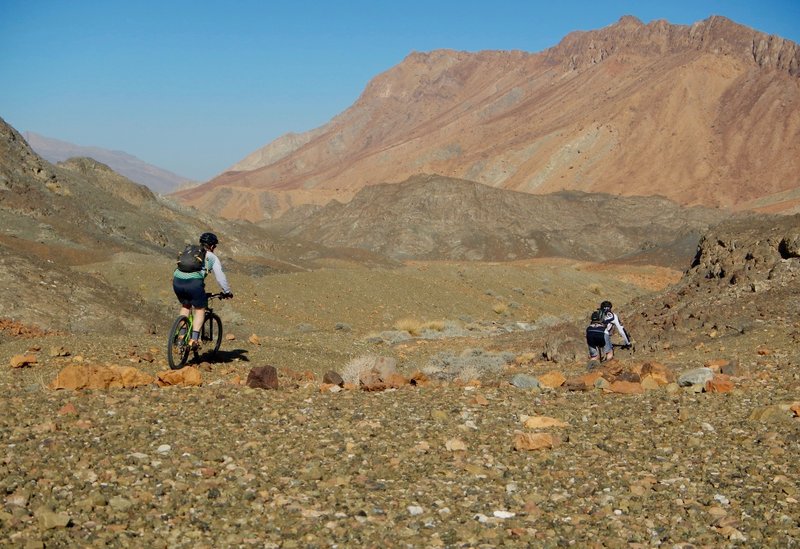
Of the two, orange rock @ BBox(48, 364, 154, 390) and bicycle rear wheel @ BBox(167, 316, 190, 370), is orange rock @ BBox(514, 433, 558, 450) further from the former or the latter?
bicycle rear wheel @ BBox(167, 316, 190, 370)

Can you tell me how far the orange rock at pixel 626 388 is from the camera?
863cm

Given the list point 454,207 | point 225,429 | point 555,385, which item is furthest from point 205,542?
point 454,207

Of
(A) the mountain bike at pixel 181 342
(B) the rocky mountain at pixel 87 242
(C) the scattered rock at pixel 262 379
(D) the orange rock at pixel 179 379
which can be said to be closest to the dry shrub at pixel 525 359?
(B) the rocky mountain at pixel 87 242

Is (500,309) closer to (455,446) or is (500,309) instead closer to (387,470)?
(455,446)

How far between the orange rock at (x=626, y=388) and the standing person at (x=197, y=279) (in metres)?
4.66

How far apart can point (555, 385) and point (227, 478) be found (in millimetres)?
5031

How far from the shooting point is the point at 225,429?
6.52 m

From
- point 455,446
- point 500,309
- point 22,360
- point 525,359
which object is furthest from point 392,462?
point 500,309

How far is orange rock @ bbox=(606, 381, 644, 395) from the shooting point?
863cm

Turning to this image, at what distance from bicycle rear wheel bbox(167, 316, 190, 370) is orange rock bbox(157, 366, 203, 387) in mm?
1144

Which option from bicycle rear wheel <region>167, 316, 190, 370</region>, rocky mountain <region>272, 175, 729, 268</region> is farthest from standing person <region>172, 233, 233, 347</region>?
rocky mountain <region>272, 175, 729, 268</region>

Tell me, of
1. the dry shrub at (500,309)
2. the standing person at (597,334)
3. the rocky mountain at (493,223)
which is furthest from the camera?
the rocky mountain at (493,223)

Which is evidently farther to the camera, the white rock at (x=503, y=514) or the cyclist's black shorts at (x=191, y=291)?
the cyclist's black shorts at (x=191, y=291)

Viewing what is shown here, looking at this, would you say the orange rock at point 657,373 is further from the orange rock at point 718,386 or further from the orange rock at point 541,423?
the orange rock at point 541,423
